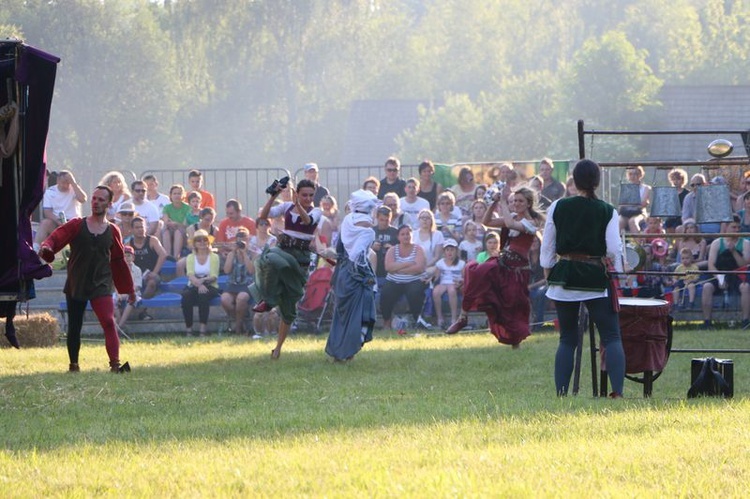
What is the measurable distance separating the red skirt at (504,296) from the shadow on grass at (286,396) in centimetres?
28

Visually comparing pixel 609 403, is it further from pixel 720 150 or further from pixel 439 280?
pixel 439 280

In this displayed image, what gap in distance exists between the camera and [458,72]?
10475 cm

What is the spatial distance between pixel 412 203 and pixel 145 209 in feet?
13.4

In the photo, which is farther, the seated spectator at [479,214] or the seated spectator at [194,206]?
the seated spectator at [194,206]

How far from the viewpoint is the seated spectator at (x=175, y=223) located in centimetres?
2041

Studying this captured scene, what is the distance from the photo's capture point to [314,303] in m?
19.7

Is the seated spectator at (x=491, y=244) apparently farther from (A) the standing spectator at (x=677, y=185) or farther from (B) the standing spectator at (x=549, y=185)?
(A) the standing spectator at (x=677, y=185)

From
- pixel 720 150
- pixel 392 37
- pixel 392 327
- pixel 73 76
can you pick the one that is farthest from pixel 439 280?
pixel 392 37

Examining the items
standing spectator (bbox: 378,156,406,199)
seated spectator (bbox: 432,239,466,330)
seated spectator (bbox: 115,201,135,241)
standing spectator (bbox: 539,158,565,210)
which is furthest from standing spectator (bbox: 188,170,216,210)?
standing spectator (bbox: 539,158,565,210)

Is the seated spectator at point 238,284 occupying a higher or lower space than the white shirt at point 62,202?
lower

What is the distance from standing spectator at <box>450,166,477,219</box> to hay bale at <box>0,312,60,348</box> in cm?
656

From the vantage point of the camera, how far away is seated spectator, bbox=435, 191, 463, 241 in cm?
2052

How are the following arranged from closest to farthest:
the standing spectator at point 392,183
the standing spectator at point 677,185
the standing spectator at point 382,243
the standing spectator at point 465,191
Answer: the standing spectator at point 677,185, the standing spectator at point 382,243, the standing spectator at point 465,191, the standing spectator at point 392,183

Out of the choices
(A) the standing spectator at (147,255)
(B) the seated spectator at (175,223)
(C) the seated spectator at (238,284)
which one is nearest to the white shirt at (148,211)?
(B) the seated spectator at (175,223)
